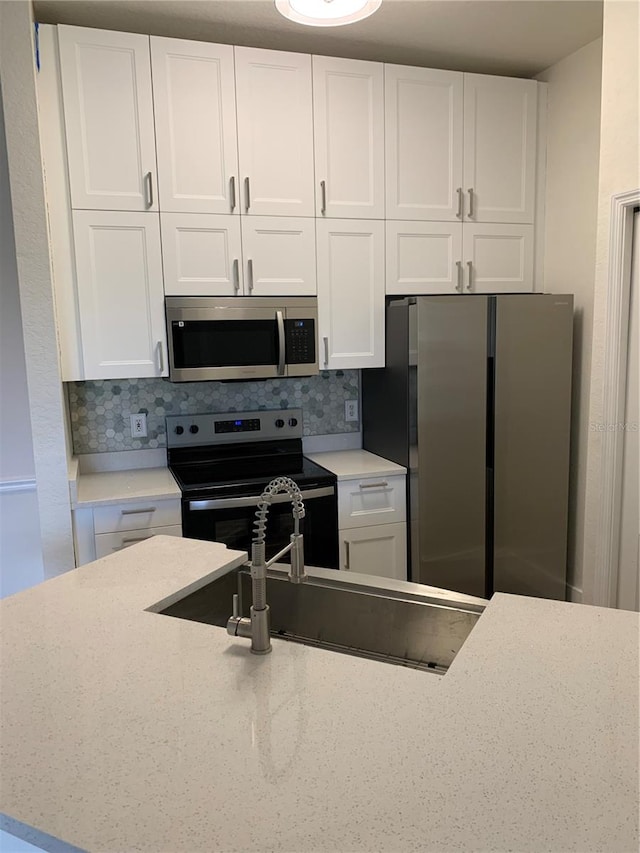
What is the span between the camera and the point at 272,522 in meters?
2.71

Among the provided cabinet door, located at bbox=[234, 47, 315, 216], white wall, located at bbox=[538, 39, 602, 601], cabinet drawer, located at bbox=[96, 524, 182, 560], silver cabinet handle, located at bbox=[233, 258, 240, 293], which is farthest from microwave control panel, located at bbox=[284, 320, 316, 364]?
white wall, located at bbox=[538, 39, 602, 601]

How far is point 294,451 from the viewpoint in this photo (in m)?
3.30

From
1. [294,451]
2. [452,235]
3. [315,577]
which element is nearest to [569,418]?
[452,235]

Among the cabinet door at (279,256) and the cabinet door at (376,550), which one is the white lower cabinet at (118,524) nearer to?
the cabinet door at (376,550)

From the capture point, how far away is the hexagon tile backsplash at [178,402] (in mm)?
3008

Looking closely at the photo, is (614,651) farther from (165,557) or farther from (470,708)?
(165,557)

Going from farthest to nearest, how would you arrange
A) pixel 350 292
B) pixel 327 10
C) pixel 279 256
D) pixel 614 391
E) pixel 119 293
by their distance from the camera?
pixel 350 292, pixel 279 256, pixel 119 293, pixel 614 391, pixel 327 10

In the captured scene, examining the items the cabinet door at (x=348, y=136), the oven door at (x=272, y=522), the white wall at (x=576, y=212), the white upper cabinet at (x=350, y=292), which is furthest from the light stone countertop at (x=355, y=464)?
the cabinet door at (x=348, y=136)

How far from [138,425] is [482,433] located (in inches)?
64.9

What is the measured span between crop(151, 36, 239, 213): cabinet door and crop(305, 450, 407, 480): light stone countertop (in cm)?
126

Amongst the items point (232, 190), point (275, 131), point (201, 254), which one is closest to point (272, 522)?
point (201, 254)

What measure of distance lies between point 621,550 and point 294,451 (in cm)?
160

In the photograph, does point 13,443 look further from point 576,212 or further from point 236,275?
point 576,212

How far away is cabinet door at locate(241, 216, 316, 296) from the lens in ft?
9.24
